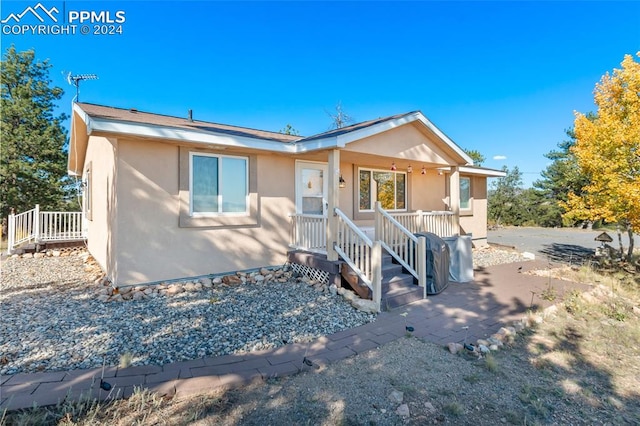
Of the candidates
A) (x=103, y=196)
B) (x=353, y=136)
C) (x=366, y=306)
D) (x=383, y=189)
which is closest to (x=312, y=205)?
(x=353, y=136)

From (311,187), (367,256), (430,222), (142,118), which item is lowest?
(367,256)

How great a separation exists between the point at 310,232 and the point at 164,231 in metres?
3.12

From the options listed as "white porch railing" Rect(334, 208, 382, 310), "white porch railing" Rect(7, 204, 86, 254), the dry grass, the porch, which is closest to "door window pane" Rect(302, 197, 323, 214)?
the porch

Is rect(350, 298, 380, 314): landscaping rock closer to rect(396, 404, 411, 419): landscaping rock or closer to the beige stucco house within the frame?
the beige stucco house

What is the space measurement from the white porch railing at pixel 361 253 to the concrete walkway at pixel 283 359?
0.55 meters

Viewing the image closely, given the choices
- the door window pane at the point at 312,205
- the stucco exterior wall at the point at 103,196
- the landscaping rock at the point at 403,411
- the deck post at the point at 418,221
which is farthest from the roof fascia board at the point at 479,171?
the stucco exterior wall at the point at 103,196

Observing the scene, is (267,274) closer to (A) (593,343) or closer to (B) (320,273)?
(B) (320,273)

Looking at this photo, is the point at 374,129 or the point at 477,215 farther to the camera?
the point at 477,215

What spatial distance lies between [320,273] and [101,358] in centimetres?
393

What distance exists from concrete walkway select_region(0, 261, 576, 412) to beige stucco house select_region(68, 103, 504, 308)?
6.15 ft

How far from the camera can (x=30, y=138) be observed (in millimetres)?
16531

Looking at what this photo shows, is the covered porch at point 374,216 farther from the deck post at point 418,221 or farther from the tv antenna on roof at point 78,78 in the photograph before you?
the tv antenna on roof at point 78,78

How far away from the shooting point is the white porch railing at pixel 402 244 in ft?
20.0

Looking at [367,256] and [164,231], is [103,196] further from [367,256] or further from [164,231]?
[367,256]
